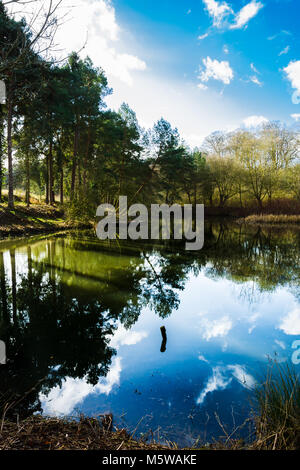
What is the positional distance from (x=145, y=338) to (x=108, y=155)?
79.3ft

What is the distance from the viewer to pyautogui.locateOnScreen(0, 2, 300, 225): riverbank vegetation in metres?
17.9

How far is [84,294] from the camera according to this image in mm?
7473

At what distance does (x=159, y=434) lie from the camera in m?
2.97

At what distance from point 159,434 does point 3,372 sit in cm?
252

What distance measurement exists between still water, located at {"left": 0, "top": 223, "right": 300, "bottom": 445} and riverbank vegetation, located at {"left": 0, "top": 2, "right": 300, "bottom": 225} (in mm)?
3557

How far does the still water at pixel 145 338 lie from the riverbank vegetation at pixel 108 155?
140 inches

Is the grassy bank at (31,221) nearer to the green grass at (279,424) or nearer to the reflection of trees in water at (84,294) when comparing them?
the reflection of trees in water at (84,294)

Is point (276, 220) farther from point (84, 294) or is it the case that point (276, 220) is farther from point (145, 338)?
point (145, 338)
